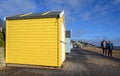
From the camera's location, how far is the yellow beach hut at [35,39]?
11.8m

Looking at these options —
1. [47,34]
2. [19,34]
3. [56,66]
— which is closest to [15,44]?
[19,34]

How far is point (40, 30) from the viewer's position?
1213 centimetres

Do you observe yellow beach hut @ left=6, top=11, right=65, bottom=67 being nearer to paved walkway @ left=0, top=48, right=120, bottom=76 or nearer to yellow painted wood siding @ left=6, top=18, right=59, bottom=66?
yellow painted wood siding @ left=6, top=18, right=59, bottom=66

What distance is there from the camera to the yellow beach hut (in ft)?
38.6

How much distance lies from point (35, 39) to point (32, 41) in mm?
250

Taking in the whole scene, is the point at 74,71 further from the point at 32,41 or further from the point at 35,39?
the point at 32,41

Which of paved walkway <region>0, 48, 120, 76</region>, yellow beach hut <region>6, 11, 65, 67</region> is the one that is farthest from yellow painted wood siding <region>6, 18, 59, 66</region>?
paved walkway <region>0, 48, 120, 76</region>

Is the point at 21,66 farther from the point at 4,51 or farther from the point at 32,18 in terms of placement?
the point at 32,18

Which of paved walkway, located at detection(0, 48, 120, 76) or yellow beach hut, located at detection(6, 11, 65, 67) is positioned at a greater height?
yellow beach hut, located at detection(6, 11, 65, 67)

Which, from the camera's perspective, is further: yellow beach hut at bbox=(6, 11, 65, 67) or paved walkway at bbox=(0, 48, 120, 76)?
yellow beach hut at bbox=(6, 11, 65, 67)

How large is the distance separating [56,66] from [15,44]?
324 cm

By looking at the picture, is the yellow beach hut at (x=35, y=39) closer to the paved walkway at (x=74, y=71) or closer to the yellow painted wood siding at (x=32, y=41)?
the yellow painted wood siding at (x=32, y=41)

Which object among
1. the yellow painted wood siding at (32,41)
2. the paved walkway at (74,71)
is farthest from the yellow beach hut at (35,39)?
the paved walkway at (74,71)

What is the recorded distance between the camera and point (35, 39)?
12250mm
